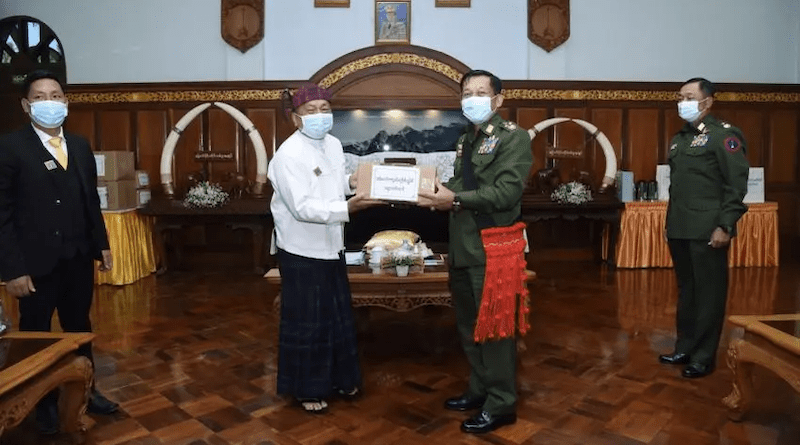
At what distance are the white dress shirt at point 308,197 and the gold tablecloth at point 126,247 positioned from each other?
3684mm

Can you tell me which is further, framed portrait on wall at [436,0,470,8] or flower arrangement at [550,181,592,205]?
framed portrait on wall at [436,0,470,8]

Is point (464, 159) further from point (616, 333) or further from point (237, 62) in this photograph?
point (237, 62)

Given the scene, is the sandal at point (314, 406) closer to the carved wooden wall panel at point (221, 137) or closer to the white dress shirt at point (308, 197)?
the white dress shirt at point (308, 197)

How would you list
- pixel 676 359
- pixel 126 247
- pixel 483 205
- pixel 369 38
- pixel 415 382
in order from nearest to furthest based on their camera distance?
pixel 483 205, pixel 415 382, pixel 676 359, pixel 126 247, pixel 369 38

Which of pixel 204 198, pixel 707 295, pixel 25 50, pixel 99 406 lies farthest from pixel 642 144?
pixel 25 50

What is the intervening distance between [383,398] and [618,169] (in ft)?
17.3

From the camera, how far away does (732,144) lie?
10.9 feet

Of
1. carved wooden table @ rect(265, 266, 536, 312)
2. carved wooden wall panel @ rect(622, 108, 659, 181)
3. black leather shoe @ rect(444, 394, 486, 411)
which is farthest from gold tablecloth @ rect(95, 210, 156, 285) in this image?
carved wooden wall panel @ rect(622, 108, 659, 181)

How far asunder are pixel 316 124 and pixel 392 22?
484 cm

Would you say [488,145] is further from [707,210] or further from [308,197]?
[707,210]

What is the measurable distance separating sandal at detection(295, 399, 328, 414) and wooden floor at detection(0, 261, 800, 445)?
51 millimetres

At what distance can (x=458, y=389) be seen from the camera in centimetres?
320

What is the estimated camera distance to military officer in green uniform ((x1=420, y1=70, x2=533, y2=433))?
2539 mm

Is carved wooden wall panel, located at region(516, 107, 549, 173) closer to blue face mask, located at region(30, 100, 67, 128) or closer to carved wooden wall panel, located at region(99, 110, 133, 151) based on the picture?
carved wooden wall panel, located at region(99, 110, 133, 151)
